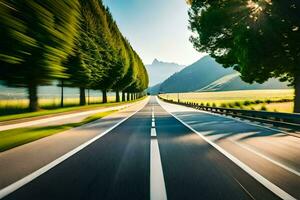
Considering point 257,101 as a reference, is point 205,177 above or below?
above

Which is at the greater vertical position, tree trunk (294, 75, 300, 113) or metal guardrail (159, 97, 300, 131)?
tree trunk (294, 75, 300, 113)

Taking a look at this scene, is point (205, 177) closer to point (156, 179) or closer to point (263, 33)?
point (156, 179)

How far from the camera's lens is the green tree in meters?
9.20

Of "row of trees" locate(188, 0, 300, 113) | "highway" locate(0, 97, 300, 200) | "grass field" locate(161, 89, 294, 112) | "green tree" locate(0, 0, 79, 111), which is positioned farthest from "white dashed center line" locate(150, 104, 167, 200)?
"grass field" locate(161, 89, 294, 112)

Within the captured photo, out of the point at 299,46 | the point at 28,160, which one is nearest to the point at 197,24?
the point at 299,46

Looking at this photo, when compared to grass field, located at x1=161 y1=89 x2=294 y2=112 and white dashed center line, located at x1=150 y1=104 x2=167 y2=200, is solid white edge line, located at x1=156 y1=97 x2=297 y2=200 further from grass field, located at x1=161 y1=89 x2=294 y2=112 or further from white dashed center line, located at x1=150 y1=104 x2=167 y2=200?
grass field, located at x1=161 y1=89 x2=294 y2=112

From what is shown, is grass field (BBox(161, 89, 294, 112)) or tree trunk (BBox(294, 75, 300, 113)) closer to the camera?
tree trunk (BBox(294, 75, 300, 113))

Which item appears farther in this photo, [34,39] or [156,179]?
[34,39]

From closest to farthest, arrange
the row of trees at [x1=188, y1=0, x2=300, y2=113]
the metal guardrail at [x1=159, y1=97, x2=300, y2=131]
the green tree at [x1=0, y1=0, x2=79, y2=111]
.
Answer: the green tree at [x1=0, y1=0, x2=79, y2=111] → the metal guardrail at [x1=159, y1=97, x2=300, y2=131] → the row of trees at [x1=188, y1=0, x2=300, y2=113]

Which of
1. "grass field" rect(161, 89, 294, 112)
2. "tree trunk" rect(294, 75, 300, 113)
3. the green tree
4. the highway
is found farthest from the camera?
"grass field" rect(161, 89, 294, 112)

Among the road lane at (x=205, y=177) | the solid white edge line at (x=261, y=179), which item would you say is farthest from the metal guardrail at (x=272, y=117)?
the solid white edge line at (x=261, y=179)

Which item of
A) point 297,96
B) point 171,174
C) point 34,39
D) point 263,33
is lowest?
point 171,174

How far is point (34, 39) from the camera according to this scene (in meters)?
10.0

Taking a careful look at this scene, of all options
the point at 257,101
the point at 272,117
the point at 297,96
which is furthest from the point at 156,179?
the point at 257,101
